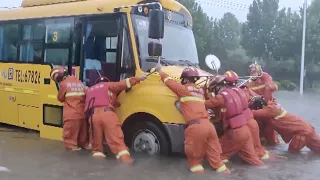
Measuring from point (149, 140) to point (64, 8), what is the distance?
335 cm

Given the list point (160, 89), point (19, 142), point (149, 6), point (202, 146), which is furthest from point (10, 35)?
point (202, 146)

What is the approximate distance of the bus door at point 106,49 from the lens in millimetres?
8125

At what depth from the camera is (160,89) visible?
25.1 feet

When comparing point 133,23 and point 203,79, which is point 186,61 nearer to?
point 203,79

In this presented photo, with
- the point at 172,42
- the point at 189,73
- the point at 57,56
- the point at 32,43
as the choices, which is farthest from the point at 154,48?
the point at 32,43

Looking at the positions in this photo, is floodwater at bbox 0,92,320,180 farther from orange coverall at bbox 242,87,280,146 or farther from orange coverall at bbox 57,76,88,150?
orange coverall at bbox 242,87,280,146

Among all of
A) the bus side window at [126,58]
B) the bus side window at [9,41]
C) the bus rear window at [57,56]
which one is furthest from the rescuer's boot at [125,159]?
the bus side window at [9,41]

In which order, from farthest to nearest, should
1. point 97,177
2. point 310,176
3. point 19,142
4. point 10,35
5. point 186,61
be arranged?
point 10,35 < point 19,142 < point 186,61 < point 310,176 < point 97,177

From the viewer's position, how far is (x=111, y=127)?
7699 mm

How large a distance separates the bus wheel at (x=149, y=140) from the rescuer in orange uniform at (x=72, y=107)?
1065 mm

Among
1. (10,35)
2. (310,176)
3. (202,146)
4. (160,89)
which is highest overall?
(10,35)

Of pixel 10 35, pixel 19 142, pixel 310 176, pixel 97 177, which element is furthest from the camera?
pixel 10 35

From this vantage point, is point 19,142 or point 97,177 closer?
point 97,177

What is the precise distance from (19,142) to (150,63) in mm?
3343
